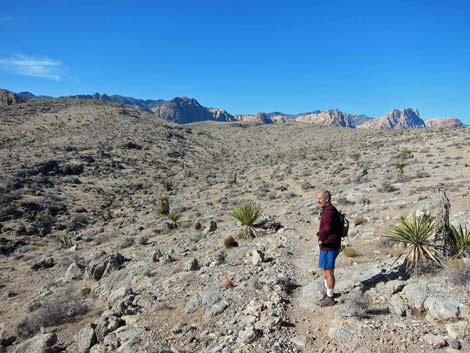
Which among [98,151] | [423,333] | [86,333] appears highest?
[98,151]

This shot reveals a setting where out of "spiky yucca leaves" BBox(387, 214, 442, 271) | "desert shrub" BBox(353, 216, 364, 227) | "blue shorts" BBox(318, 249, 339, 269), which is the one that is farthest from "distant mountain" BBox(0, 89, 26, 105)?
"spiky yucca leaves" BBox(387, 214, 442, 271)

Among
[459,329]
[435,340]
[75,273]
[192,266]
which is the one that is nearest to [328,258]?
[435,340]

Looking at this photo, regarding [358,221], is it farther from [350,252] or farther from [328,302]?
[328,302]

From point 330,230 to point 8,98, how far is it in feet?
288

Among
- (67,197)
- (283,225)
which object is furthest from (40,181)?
(283,225)

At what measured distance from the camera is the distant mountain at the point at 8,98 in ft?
247

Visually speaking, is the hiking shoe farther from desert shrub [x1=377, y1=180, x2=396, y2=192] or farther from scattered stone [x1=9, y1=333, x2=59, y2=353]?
desert shrub [x1=377, y1=180, x2=396, y2=192]

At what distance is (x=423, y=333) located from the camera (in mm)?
5734

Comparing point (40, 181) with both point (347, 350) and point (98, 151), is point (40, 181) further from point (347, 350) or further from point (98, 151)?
point (347, 350)

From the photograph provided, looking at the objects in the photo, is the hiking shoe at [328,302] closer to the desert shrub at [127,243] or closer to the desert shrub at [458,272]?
the desert shrub at [458,272]

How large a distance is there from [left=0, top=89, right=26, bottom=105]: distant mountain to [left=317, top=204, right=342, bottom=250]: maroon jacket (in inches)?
3336

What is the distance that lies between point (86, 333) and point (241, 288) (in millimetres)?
3692

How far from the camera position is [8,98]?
76.6 meters

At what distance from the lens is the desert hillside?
21.1 ft
